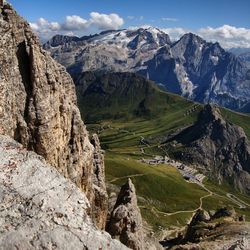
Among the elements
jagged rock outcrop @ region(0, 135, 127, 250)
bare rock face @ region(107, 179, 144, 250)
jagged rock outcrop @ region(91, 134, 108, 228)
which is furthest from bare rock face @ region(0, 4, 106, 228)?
bare rock face @ region(107, 179, 144, 250)

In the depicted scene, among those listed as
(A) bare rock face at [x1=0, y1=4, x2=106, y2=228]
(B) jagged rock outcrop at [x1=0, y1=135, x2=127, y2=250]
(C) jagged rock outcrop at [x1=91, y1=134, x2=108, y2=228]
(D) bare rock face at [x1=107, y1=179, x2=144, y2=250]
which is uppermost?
(A) bare rock face at [x1=0, y1=4, x2=106, y2=228]

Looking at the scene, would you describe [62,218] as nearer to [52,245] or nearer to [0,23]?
[52,245]

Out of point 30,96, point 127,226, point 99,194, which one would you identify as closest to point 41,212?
point 30,96

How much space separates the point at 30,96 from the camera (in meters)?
47.9

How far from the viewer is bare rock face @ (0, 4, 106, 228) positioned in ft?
149

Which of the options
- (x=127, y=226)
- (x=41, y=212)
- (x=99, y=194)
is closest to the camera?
(x=41, y=212)

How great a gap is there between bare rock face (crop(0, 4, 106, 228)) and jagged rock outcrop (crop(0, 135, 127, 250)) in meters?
12.8

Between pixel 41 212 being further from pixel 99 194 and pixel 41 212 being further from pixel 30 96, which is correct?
pixel 99 194

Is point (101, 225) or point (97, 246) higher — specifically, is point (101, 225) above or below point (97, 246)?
below

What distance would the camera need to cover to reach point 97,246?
1035 inches

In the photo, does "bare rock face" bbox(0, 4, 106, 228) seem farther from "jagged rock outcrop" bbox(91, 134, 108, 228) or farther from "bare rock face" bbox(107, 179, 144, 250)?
"bare rock face" bbox(107, 179, 144, 250)

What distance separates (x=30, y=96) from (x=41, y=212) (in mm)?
22938

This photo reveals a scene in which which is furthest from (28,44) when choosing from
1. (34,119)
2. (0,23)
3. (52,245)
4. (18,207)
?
(52,245)

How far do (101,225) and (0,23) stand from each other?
3553 centimetres
